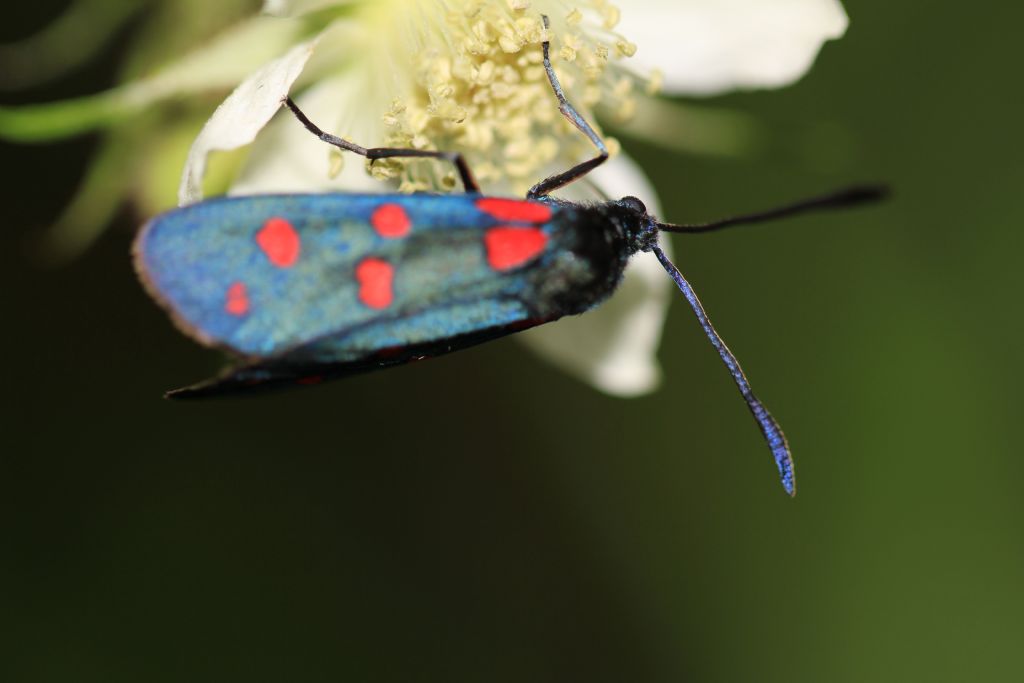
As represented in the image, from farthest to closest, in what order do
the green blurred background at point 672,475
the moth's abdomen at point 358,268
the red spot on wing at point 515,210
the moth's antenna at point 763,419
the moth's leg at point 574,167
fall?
the green blurred background at point 672,475 → the moth's leg at point 574,167 → the moth's antenna at point 763,419 → the red spot on wing at point 515,210 → the moth's abdomen at point 358,268

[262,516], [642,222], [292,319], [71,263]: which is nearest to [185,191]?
[292,319]

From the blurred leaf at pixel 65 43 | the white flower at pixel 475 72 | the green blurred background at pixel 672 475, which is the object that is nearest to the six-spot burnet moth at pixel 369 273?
the white flower at pixel 475 72

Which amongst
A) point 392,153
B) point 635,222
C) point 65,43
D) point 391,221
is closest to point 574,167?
Answer: point 635,222

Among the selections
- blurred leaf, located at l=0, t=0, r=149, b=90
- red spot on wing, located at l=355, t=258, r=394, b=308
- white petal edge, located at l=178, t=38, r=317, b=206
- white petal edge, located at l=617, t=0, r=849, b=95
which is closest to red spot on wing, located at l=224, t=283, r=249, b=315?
red spot on wing, located at l=355, t=258, r=394, b=308

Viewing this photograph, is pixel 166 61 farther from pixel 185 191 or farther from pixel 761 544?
pixel 761 544

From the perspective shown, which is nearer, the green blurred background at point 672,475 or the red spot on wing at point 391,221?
the red spot on wing at point 391,221

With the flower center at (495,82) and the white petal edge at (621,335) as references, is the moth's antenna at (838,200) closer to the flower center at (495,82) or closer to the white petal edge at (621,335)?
the flower center at (495,82)

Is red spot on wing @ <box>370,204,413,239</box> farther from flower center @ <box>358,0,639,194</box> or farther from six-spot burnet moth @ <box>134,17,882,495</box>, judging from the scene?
flower center @ <box>358,0,639,194</box>
